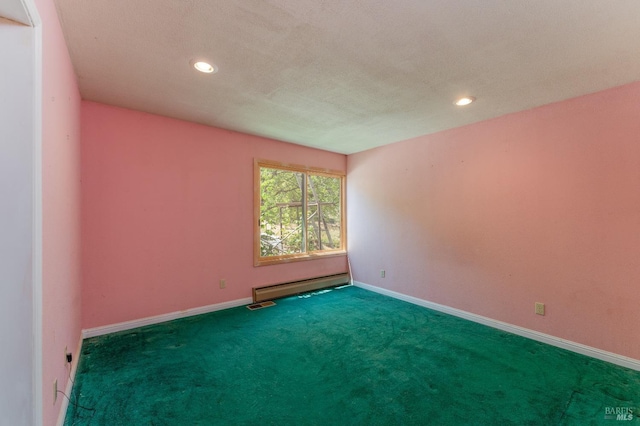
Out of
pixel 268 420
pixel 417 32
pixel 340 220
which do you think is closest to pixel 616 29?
→ pixel 417 32

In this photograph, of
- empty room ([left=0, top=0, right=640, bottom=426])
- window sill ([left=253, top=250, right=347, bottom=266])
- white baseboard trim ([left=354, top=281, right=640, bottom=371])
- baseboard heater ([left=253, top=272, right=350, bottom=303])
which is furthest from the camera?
window sill ([left=253, top=250, right=347, bottom=266])

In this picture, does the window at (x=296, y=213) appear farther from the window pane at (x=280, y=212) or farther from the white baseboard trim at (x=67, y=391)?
the white baseboard trim at (x=67, y=391)

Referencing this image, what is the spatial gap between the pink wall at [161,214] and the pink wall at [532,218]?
7.60 ft

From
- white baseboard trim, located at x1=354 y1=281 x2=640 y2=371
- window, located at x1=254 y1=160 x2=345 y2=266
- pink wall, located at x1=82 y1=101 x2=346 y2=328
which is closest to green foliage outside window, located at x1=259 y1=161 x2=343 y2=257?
window, located at x1=254 y1=160 x2=345 y2=266

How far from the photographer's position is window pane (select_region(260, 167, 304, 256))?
4.30 metres

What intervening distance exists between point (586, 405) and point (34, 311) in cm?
330

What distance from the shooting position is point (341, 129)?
12.3ft

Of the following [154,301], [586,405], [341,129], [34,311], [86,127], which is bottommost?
[586,405]

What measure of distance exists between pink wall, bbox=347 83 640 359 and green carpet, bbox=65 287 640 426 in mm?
419

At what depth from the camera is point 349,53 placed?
202 centimetres

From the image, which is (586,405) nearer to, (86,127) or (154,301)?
(154,301)

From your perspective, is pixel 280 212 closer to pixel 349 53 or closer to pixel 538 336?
pixel 349 53

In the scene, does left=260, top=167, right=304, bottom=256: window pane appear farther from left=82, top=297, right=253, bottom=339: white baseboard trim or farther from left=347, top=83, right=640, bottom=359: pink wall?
left=347, top=83, right=640, bottom=359: pink wall

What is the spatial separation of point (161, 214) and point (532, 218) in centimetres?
425
